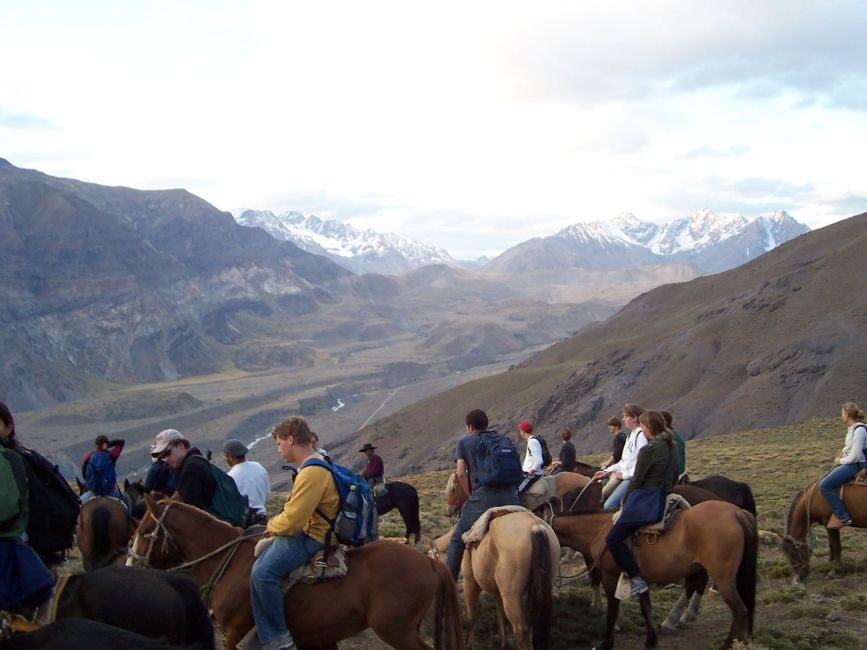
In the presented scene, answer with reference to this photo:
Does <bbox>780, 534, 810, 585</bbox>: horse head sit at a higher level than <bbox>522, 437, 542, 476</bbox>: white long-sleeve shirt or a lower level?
lower

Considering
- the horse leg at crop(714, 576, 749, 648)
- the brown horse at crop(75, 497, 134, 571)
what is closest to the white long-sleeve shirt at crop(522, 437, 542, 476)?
the horse leg at crop(714, 576, 749, 648)

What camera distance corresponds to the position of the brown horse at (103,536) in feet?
34.2

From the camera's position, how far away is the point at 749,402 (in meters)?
51.9

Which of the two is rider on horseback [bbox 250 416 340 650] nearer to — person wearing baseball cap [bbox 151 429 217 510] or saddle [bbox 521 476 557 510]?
person wearing baseball cap [bbox 151 429 217 510]

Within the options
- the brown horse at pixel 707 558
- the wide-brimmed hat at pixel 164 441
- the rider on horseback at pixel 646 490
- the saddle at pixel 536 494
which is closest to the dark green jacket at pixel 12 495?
the wide-brimmed hat at pixel 164 441

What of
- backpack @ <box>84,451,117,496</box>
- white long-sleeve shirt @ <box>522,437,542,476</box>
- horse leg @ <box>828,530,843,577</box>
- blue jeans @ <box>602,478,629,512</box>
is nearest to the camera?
backpack @ <box>84,451,117,496</box>

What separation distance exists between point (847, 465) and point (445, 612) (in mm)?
7358

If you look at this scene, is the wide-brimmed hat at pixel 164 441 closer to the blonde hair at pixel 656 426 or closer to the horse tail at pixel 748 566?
the blonde hair at pixel 656 426

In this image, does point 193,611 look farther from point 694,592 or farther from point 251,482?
point 694,592

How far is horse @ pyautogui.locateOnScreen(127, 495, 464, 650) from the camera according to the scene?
23.2ft

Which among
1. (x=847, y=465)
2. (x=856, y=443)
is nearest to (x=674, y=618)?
(x=847, y=465)

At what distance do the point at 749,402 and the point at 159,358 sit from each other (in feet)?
407

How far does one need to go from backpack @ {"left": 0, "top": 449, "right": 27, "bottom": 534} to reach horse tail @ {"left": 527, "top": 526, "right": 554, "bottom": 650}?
16.4 ft

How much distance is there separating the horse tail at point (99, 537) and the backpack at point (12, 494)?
4664mm
